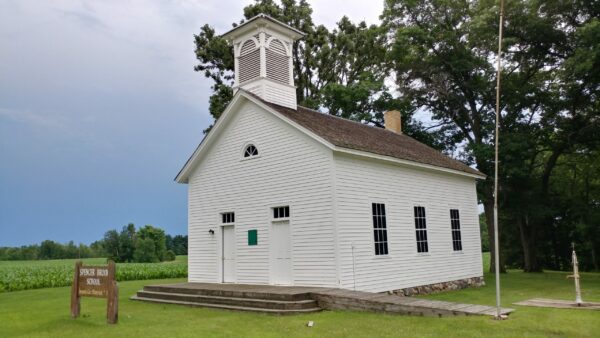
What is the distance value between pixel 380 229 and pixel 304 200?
106 inches

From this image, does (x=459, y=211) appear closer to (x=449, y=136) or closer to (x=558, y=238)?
(x=449, y=136)

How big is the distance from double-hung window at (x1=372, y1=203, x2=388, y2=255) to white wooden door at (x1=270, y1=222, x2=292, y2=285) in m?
2.69

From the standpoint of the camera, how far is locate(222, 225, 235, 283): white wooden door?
52.3 feet

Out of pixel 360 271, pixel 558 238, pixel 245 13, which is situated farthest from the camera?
pixel 558 238

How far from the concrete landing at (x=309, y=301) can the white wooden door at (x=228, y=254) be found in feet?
5.41

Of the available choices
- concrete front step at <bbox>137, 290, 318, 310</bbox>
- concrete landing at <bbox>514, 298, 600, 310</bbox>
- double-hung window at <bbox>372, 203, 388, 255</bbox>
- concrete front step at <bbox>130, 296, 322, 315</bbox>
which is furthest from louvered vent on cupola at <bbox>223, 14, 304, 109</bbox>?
concrete landing at <bbox>514, 298, 600, 310</bbox>

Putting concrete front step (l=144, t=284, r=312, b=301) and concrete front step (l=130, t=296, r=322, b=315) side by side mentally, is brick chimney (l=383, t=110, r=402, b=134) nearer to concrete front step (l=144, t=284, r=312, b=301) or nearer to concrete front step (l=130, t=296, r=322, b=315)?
concrete front step (l=144, t=284, r=312, b=301)

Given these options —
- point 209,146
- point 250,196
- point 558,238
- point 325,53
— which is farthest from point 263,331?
point 558,238

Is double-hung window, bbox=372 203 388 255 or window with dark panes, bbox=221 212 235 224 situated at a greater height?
window with dark panes, bbox=221 212 235 224

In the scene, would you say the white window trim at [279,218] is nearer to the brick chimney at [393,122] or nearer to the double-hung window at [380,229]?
the double-hung window at [380,229]

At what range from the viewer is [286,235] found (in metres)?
14.6

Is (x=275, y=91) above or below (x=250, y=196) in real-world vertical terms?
above

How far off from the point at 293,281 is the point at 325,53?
65.0ft

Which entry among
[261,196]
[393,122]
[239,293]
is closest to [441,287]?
[261,196]
